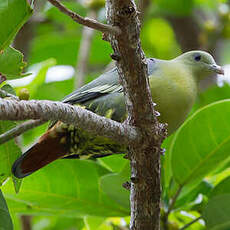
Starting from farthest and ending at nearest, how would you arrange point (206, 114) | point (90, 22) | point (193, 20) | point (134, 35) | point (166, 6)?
point (193, 20), point (166, 6), point (206, 114), point (134, 35), point (90, 22)

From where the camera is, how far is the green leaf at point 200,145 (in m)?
2.18

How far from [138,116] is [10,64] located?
1.44 feet

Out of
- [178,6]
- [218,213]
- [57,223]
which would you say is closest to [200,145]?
[218,213]

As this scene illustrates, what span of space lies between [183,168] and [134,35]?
87 cm

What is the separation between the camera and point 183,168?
2221 millimetres

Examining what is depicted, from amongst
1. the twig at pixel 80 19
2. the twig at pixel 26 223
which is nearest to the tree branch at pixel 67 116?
the twig at pixel 80 19

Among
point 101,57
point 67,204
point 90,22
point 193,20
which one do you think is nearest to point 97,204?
point 67,204

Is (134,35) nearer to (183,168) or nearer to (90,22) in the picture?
(90,22)

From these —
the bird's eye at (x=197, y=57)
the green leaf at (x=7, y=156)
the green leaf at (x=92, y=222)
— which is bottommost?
the green leaf at (x=92, y=222)

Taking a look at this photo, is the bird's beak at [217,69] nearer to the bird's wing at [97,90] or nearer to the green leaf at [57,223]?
the bird's wing at [97,90]

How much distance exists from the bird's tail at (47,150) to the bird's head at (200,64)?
75cm

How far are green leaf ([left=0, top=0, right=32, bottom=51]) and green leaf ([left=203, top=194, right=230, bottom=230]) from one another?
3.15ft

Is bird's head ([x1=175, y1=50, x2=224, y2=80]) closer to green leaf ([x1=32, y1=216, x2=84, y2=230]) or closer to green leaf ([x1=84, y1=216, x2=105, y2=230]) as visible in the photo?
green leaf ([x1=84, y1=216, x2=105, y2=230])

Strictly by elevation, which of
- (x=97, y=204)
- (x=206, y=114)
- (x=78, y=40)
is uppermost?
(x=78, y=40)
